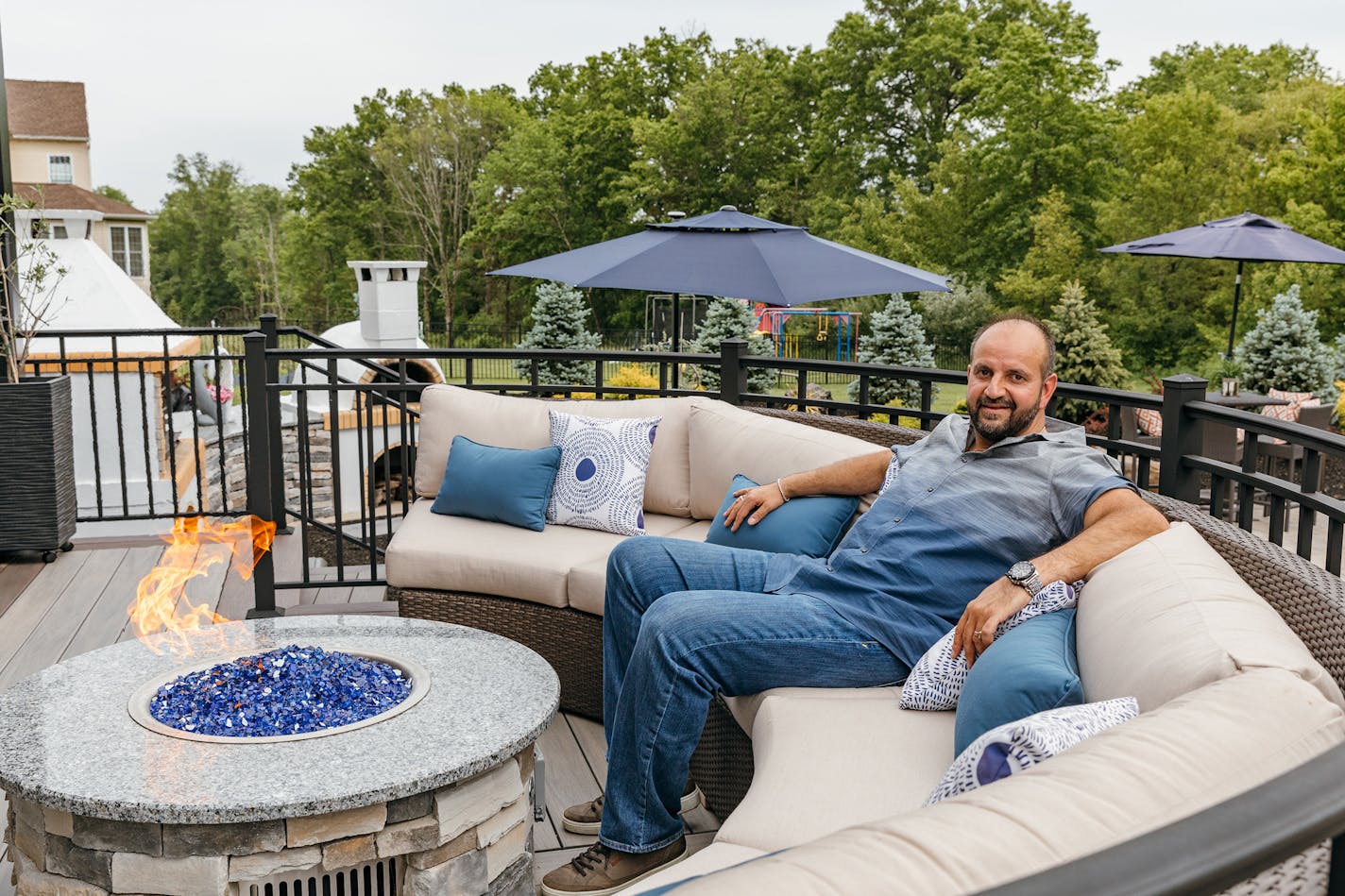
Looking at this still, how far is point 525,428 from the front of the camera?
157 inches

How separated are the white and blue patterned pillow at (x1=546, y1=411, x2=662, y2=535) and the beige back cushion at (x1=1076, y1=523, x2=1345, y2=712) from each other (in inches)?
74.4

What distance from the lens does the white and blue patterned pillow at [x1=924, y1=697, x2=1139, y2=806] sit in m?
1.27

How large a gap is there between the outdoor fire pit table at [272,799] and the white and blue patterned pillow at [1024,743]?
42.8 inches

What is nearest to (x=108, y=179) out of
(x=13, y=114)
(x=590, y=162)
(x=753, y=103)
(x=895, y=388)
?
(x=13, y=114)

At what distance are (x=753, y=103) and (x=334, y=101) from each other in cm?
1333

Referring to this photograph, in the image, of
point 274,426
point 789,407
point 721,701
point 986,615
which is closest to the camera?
point 986,615

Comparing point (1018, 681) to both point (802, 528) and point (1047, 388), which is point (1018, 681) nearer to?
point (1047, 388)

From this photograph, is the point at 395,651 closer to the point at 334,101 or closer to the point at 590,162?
the point at 590,162

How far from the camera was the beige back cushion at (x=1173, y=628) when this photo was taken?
56.7 inches

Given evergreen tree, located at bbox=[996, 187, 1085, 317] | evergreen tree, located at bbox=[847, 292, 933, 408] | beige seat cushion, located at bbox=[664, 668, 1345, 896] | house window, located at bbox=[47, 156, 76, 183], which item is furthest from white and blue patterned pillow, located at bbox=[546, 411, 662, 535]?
house window, located at bbox=[47, 156, 76, 183]

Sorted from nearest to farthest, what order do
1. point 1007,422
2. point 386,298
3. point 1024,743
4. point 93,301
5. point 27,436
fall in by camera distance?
point 1024,743, point 1007,422, point 27,436, point 93,301, point 386,298

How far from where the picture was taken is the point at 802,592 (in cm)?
249

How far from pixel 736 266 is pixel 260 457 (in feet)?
7.59

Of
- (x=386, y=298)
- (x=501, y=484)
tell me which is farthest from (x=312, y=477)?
(x=501, y=484)
